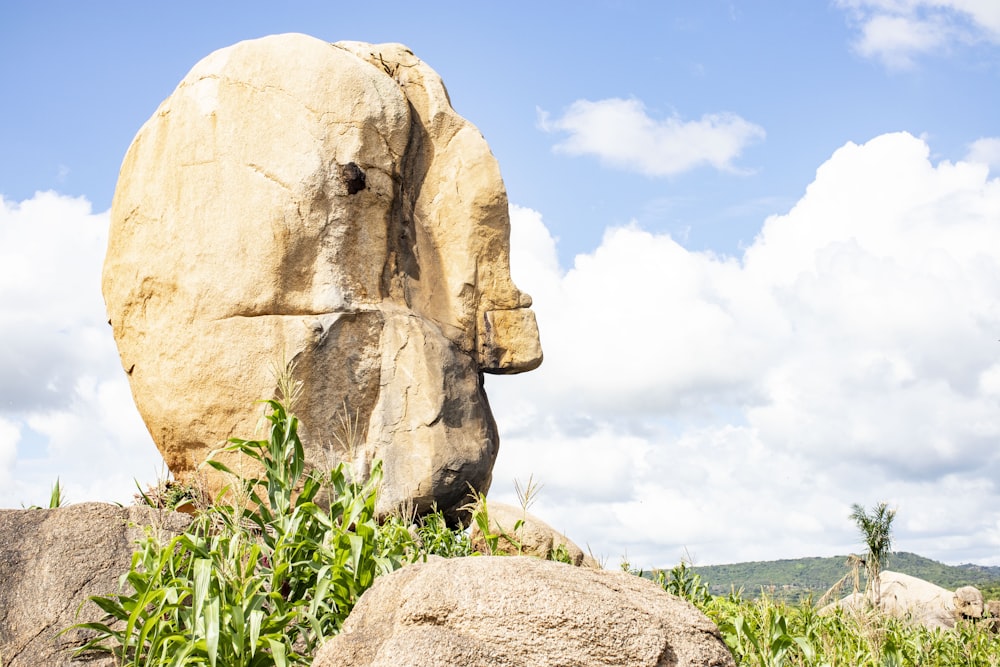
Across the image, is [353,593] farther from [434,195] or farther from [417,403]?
[434,195]

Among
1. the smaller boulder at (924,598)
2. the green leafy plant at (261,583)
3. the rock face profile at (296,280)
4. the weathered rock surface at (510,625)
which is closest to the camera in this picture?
the weathered rock surface at (510,625)

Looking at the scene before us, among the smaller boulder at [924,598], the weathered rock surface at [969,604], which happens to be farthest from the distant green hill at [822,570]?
the weathered rock surface at [969,604]

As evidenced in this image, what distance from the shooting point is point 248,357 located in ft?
38.5

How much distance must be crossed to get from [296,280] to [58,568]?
191 inches

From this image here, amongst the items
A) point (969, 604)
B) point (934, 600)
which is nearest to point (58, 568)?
point (969, 604)

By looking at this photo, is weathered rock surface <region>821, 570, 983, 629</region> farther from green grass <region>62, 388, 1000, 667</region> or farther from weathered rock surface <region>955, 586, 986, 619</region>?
green grass <region>62, 388, 1000, 667</region>

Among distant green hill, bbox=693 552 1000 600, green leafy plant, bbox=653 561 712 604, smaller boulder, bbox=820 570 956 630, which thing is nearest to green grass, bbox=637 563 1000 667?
green leafy plant, bbox=653 561 712 604

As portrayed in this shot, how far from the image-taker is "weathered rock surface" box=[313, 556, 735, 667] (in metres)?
4.72

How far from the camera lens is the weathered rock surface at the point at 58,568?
7.66m

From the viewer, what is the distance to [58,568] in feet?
26.7

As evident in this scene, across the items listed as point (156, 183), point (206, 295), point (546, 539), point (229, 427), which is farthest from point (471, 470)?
point (156, 183)

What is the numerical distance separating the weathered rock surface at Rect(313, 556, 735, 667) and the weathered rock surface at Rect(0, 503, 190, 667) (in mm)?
3324

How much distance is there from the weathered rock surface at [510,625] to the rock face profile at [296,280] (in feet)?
22.5

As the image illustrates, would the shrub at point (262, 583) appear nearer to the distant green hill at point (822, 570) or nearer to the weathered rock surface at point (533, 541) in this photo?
the weathered rock surface at point (533, 541)
